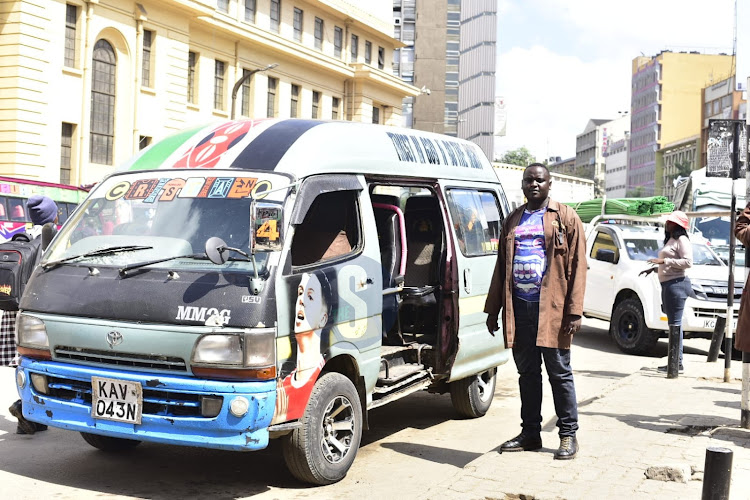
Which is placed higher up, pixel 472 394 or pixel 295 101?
pixel 295 101

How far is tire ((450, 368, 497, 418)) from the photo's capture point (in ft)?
27.6

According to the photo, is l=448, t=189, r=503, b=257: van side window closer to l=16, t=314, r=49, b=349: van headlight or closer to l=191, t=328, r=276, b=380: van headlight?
l=191, t=328, r=276, b=380: van headlight

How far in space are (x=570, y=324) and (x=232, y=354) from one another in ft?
7.24

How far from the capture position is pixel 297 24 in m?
50.0

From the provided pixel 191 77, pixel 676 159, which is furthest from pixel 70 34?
Result: pixel 676 159

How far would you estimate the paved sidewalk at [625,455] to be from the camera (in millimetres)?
5441

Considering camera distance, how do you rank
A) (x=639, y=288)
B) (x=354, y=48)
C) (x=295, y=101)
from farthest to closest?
1. (x=354, y=48)
2. (x=295, y=101)
3. (x=639, y=288)

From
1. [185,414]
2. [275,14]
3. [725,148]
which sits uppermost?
[275,14]

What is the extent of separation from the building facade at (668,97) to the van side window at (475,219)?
138 m

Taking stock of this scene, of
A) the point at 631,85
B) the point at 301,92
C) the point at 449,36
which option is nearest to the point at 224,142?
the point at 301,92

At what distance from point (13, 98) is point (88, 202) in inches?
1100

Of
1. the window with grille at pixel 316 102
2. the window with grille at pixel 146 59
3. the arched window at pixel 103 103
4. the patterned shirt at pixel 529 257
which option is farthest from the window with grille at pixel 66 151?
the patterned shirt at pixel 529 257

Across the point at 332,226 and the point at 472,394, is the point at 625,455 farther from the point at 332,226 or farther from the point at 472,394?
the point at 332,226

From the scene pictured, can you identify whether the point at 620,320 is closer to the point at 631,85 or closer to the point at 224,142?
the point at 224,142
